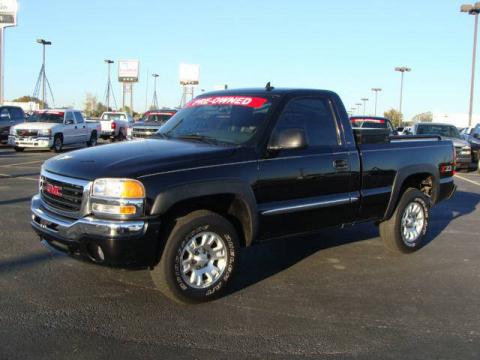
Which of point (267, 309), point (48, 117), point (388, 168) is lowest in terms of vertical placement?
point (267, 309)

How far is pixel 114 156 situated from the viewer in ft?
15.0

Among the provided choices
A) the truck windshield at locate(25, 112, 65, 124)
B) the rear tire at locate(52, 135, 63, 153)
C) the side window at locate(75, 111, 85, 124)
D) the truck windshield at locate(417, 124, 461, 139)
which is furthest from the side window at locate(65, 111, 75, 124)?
the truck windshield at locate(417, 124, 461, 139)

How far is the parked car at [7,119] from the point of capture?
928 inches

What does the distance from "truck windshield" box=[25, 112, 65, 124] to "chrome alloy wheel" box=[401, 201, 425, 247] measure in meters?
18.4

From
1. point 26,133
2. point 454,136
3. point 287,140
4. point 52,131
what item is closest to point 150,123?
point 52,131

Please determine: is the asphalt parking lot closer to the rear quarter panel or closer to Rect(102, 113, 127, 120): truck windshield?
the rear quarter panel

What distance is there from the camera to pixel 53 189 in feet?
15.3

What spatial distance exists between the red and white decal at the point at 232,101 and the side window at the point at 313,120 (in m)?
0.30

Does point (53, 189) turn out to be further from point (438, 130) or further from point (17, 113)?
point (17, 113)

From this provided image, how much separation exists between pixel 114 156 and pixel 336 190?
237cm

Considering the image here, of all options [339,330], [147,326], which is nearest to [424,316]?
[339,330]

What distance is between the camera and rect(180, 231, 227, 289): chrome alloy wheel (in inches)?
179

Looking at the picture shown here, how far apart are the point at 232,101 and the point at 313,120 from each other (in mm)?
904

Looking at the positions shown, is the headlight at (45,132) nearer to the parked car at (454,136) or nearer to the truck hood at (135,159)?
the parked car at (454,136)
